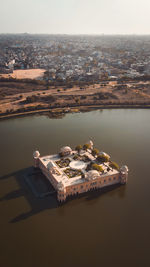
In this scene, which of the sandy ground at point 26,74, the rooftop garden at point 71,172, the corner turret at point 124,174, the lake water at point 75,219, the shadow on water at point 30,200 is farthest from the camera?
the sandy ground at point 26,74

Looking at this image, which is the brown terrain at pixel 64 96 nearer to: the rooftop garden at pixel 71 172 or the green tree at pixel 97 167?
the rooftop garden at pixel 71 172

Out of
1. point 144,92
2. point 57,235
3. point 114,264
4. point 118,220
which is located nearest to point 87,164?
point 118,220

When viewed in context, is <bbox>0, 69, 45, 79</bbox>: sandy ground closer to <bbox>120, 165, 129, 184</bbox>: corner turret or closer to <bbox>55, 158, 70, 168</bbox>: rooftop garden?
<bbox>55, 158, 70, 168</bbox>: rooftop garden

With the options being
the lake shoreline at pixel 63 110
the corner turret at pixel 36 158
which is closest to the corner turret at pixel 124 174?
the corner turret at pixel 36 158

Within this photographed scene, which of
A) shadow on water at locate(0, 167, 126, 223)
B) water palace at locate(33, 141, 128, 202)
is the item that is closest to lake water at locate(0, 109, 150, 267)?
shadow on water at locate(0, 167, 126, 223)

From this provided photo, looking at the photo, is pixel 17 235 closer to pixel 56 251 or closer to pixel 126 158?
pixel 56 251

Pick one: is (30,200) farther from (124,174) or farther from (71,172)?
(124,174)
